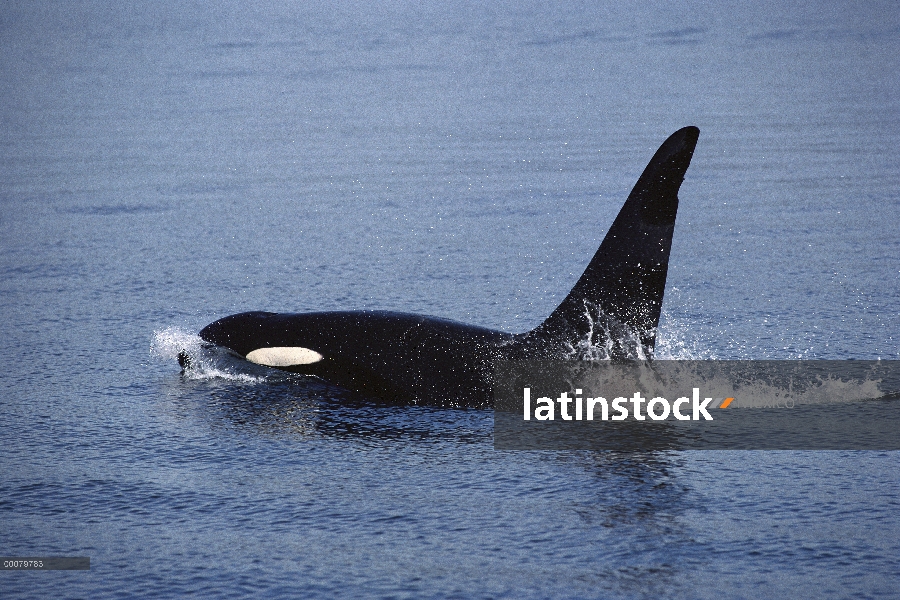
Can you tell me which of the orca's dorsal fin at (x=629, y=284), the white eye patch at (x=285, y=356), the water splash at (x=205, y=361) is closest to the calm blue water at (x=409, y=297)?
the water splash at (x=205, y=361)

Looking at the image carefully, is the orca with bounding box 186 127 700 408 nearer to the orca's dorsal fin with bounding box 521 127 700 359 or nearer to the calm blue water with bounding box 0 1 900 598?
the orca's dorsal fin with bounding box 521 127 700 359

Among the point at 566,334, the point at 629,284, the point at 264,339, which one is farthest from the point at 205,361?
the point at 629,284

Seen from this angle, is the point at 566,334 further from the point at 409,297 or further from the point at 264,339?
the point at 409,297

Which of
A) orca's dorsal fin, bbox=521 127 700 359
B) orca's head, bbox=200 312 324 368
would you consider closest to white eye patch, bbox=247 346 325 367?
orca's head, bbox=200 312 324 368

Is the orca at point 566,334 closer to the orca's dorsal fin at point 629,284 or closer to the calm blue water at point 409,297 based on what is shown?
the orca's dorsal fin at point 629,284

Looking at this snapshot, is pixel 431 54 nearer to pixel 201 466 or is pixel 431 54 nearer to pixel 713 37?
pixel 713 37

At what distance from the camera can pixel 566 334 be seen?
880 centimetres

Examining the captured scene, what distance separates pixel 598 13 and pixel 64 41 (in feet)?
75.2

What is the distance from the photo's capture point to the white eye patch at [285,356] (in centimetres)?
927

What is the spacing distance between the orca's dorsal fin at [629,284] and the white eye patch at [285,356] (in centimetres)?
164

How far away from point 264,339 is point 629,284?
274cm

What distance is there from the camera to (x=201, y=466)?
7.80 meters

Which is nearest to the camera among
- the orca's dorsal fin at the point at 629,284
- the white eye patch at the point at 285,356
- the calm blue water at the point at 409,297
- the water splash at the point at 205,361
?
the calm blue water at the point at 409,297

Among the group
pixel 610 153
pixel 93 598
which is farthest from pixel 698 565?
pixel 610 153
